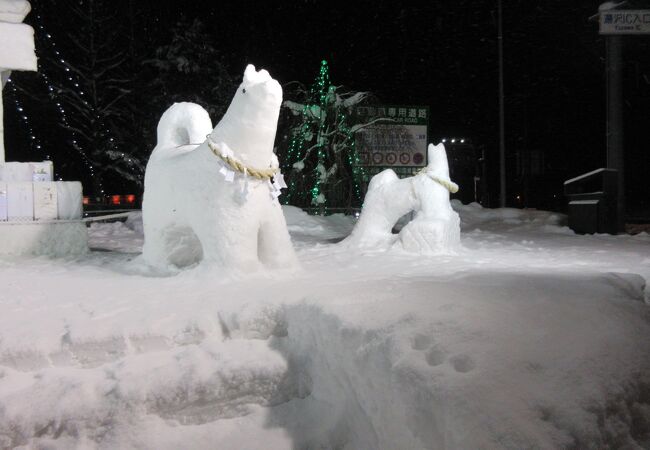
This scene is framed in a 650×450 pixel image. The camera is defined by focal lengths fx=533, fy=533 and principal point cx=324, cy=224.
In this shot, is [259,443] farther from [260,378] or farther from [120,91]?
[120,91]

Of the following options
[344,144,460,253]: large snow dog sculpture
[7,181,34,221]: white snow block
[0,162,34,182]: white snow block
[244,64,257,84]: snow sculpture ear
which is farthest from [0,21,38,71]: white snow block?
[344,144,460,253]: large snow dog sculpture

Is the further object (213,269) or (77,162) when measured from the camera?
(77,162)

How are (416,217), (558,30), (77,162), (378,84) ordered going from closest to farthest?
(416,217) < (558,30) < (378,84) < (77,162)

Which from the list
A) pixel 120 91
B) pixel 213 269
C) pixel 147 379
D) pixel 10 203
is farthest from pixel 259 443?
pixel 120 91

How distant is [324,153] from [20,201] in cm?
934

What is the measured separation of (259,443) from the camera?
2898 mm

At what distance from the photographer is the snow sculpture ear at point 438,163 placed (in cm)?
731

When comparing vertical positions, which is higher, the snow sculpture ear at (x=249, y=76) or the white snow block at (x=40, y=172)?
the snow sculpture ear at (x=249, y=76)

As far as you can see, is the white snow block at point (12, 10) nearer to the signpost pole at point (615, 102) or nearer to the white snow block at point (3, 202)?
the white snow block at point (3, 202)

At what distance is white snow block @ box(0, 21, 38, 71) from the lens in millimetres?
7500

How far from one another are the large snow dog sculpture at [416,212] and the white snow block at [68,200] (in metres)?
3.57

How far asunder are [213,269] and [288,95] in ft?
40.0

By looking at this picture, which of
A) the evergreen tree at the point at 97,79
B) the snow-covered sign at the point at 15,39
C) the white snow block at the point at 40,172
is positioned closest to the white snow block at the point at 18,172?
the white snow block at the point at 40,172

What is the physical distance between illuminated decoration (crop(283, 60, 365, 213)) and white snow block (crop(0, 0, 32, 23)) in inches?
313
